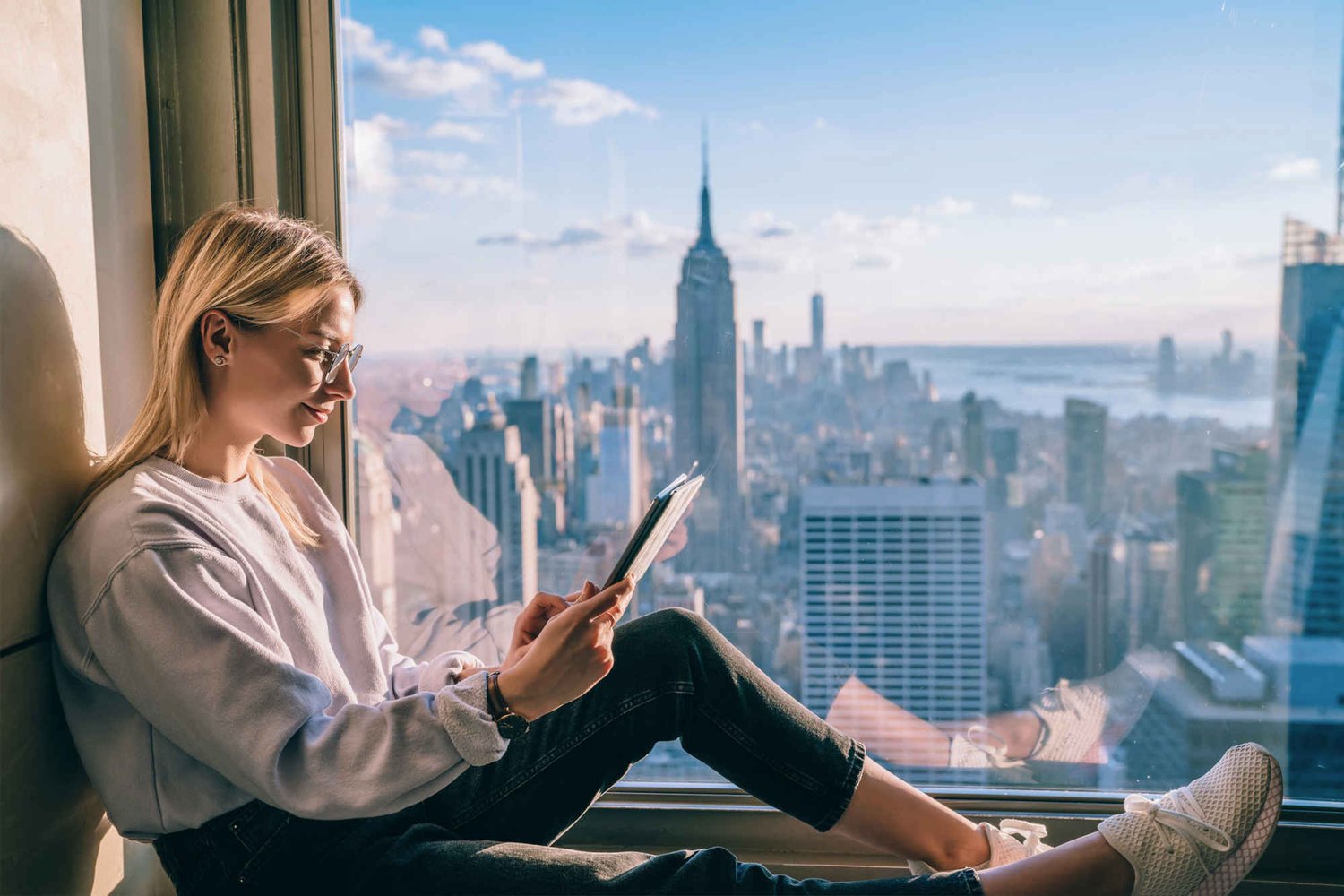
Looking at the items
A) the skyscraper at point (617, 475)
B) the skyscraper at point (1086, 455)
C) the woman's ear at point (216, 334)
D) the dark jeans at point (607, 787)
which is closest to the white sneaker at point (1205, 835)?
the dark jeans at point (607, 787)

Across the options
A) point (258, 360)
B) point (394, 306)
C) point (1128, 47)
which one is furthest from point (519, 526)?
point (1128, 47)

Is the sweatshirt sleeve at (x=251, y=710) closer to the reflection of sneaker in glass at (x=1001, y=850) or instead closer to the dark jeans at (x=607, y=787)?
the dark jeans at (x=607, y=787)

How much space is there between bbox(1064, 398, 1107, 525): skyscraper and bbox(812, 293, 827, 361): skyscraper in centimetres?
40

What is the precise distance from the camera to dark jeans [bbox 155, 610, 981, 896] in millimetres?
1008

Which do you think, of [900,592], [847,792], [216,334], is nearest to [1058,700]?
[900,592]

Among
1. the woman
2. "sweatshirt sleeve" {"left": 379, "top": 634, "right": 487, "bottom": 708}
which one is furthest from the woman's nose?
"sweatshirt sleeve" {"left": 379, "top": 634, "right": 487, "bottom": 708}

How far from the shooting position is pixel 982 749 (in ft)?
5.06

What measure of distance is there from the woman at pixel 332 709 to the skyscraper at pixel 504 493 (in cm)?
28

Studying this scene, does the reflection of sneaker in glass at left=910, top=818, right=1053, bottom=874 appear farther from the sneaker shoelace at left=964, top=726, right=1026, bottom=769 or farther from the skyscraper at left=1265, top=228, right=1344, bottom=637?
the skyscraper at left=1265, top=228, right=1344, bottom=637

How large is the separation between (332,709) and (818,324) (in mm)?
905

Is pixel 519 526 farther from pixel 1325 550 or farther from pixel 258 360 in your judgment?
pixel 1325 550

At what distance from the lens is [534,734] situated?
117cm

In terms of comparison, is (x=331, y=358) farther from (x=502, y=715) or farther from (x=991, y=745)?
(x=991, y=745)

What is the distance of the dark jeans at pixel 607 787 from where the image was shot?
1008 mm
